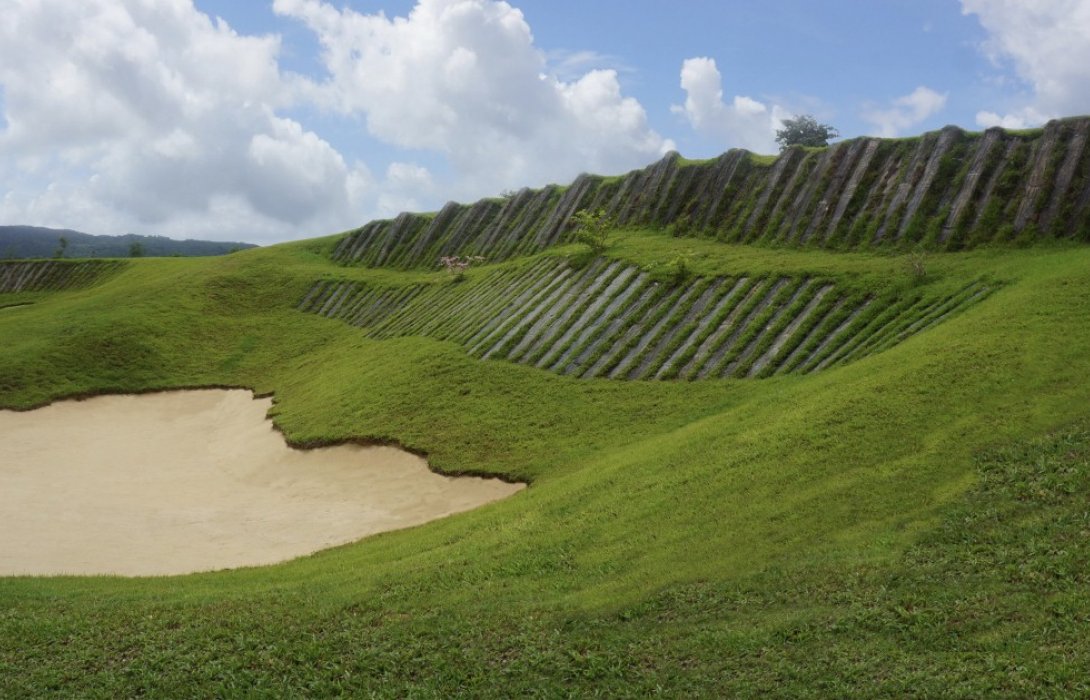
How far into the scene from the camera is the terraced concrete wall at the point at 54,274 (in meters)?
59.4

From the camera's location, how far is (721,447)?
51.7 feet

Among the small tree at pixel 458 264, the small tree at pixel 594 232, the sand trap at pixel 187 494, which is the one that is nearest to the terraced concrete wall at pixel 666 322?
the small tree at pixel 594 232

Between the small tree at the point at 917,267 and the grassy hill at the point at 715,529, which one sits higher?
the small tree at the point at 917,267

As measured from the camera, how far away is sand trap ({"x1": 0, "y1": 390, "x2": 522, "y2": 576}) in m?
18.5

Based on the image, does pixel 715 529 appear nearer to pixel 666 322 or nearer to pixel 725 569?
pixel 725 569

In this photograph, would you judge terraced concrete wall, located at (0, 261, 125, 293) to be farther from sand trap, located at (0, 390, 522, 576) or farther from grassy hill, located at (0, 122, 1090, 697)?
grassy hill, located at (0, 122, 1090, 697)

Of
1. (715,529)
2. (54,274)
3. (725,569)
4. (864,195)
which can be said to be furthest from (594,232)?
(54,274)

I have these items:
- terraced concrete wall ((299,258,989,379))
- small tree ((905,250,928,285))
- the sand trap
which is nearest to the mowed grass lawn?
terraced concrete wall ((299,258,989,379))

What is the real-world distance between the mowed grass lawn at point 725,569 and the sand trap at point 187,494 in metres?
2.00

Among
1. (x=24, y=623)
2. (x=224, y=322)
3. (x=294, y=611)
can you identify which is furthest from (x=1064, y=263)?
(x=224, y=322)

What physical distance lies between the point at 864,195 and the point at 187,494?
23423mm

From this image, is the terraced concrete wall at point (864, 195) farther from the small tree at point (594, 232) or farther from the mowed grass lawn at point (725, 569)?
the mowed grass lawn at point (725, 569)

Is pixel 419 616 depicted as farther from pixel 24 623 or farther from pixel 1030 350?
pixel 1030 350

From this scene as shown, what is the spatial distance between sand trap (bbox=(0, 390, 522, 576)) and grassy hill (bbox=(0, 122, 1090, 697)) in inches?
51.3
